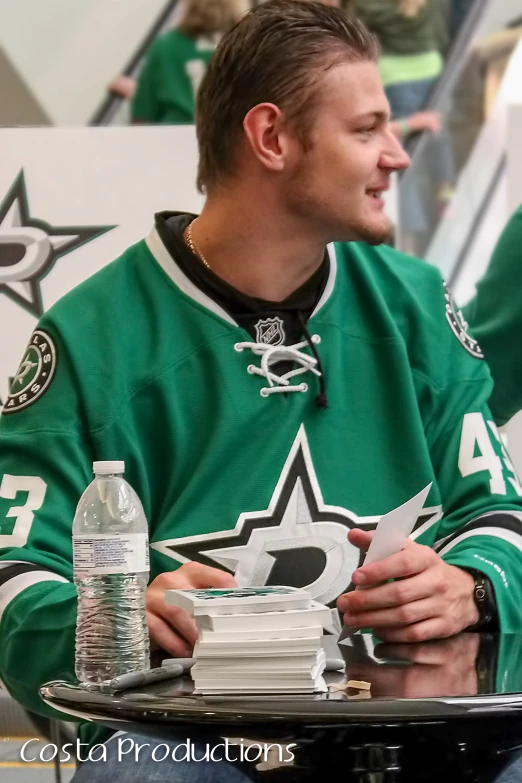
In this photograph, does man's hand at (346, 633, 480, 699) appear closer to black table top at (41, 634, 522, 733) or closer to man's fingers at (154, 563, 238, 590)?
black table top at (41, 634, 522, 733)

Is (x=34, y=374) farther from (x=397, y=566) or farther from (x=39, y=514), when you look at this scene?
(x=397, y=566)

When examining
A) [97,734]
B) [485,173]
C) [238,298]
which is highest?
[485,173]

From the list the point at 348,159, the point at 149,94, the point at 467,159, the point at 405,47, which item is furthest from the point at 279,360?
the point at 467,159

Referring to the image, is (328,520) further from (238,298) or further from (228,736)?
(228,736)

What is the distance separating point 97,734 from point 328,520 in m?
0.45

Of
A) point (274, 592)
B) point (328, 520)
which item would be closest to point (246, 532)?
point (328, 520)

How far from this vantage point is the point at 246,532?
5.77ft

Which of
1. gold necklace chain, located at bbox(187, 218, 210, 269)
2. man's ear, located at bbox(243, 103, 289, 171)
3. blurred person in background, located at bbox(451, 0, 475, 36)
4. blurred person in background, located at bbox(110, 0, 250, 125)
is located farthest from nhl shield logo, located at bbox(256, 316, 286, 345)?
blurred person in background, located at bbox(451, 0, 475, 36)

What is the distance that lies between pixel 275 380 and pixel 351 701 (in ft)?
2.67

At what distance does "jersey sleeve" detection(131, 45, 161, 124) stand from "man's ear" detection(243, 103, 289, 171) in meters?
2.82

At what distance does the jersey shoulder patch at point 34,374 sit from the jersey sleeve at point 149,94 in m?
3.04

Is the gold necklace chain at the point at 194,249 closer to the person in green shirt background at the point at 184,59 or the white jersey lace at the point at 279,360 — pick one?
the white jersey lace at the point at 279,360

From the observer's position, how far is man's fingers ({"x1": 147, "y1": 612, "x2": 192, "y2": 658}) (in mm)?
1417

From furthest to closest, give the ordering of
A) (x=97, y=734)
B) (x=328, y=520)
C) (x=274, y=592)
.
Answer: (x=328, y=520)
(x=97, y=734)
(x=274, y=592)
